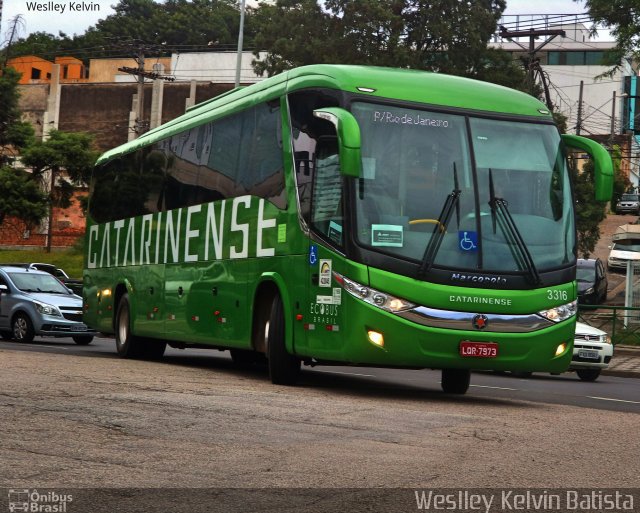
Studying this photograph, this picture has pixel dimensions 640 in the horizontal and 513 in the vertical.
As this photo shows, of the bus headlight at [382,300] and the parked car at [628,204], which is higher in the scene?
the parked car at [628,204]

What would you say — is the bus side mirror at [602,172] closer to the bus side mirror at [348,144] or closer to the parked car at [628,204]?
the bus side mirror at [348,144]

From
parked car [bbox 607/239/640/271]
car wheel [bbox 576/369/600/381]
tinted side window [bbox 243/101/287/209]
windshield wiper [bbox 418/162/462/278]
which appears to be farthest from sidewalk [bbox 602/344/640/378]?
parked car [bbox 607/239/640/271]

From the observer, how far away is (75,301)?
2828 cm

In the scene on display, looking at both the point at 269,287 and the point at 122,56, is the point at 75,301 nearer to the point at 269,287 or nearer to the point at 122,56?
the point at 269,287

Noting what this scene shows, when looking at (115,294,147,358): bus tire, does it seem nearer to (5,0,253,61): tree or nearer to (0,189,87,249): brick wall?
(0,189,87,249): brick wall

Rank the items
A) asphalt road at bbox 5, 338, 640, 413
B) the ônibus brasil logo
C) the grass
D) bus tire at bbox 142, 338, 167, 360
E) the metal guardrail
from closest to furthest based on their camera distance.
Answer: the ônibus brasil logo → asphalt road at bbox 5, 338, 640, 413 → bus tire at bbox 142, 338, 167, 360 → the metal guardrail → the grass

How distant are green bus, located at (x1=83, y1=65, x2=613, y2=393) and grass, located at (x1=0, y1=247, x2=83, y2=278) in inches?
1844

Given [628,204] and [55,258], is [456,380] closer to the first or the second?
[55,258]

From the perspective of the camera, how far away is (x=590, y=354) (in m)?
24.5

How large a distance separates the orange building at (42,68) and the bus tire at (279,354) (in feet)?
276

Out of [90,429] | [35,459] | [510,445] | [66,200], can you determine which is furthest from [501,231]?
[66,200]

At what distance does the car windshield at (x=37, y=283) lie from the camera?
2889 cm

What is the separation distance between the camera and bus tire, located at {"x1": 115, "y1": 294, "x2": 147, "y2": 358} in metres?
21.8

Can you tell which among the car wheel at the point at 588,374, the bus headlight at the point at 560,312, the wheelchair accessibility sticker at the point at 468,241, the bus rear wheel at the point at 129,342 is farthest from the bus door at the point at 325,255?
the car wheel at the point at 588,374
